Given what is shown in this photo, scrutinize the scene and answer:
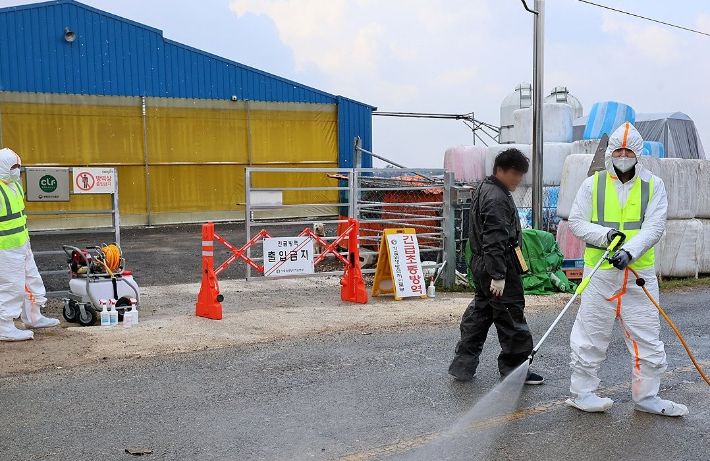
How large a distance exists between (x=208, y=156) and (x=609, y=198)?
20.5 metres

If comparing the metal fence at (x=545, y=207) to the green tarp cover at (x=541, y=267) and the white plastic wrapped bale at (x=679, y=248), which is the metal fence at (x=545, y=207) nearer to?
the white plastic wrapped bale at (x=679, y=248)

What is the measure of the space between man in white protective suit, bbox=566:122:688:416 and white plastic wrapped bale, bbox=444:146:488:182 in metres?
13.7

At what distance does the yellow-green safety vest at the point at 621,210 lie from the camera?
5566mm

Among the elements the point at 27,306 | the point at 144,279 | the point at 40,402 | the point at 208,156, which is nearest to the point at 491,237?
the point at 40,402

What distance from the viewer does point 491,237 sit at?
20.3ft

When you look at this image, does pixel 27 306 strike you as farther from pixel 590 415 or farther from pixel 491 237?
pixel 590 415

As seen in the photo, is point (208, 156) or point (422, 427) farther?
point (208, 156)

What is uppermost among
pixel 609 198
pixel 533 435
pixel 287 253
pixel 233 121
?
pixel 233 121

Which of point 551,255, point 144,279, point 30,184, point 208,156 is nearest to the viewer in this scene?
point 30,184

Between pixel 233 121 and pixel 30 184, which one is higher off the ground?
pixel 233 121

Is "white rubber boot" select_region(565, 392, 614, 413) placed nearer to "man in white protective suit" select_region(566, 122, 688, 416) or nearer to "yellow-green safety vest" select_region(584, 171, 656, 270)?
"man in white protective suit" select_region(566, 122, 688, 416)

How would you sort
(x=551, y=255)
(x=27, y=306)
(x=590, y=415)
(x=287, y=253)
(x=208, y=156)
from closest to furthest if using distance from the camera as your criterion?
(x=590, y=415) < (x=27, y=306) < (x=287, y=253) < (x=551, y=255) < (x=208, y=156)

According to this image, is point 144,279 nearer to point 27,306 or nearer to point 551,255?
point 27,306

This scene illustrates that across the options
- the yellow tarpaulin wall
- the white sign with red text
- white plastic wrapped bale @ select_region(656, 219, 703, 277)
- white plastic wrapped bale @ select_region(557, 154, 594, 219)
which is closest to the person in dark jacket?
the white sign with red text
